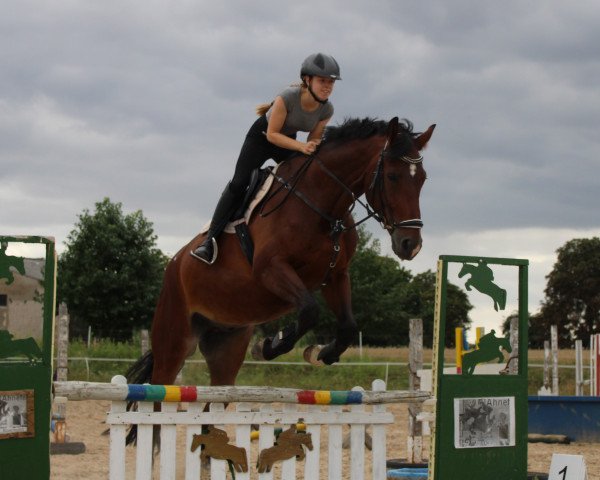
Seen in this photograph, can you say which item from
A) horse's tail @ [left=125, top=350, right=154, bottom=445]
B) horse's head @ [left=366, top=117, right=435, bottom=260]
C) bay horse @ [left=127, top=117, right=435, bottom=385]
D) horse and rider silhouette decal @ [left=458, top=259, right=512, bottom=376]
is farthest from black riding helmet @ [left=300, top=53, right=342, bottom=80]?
horse's tail @ [left=125, top=350, right=154, bottom=445]

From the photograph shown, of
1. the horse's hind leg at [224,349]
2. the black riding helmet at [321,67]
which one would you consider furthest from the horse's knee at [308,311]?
the horse's hind leg at [224,349]

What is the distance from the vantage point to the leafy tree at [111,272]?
2947 cm

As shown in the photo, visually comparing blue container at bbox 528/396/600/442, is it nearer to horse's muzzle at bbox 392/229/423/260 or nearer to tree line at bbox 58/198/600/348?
horse's muzzle at bbox 392/229/423/260

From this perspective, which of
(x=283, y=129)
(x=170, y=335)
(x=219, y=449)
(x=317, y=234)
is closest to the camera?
(x=219, y=449)

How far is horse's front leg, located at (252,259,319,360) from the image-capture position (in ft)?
16.2

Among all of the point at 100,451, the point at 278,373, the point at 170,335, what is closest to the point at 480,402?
the point at 170,335

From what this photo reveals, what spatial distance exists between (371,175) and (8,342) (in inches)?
85.6

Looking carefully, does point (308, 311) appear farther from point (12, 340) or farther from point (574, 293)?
point (574, 293)

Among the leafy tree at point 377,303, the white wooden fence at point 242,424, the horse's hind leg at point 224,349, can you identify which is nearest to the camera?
the white wooden fence at point 242,424

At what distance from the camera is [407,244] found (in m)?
4.63

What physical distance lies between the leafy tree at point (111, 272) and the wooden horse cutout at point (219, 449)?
25.3 m

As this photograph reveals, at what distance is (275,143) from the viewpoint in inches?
210

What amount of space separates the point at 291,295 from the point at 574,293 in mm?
40254

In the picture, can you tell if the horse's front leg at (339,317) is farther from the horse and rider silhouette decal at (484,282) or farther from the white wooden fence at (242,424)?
the horse and rider silhouette decal at (484,282)
